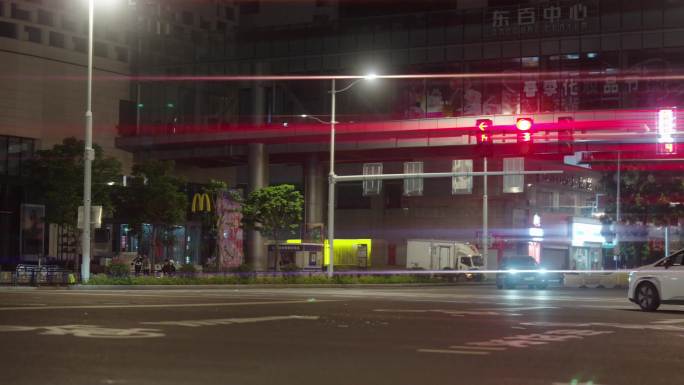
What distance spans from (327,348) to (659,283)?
39.7 feet

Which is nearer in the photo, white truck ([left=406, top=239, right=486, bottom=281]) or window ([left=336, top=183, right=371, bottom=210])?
white truck ([left=406, top=239, right=486, bottom=281])

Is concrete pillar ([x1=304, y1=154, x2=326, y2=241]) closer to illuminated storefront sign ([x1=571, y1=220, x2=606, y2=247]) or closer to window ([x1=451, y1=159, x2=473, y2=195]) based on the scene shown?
window ([x1=451, y1=159, x2=473, y2=195])

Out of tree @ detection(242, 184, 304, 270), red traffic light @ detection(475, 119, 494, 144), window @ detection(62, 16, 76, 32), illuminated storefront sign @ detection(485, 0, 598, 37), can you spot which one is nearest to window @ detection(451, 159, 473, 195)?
illuminated storefront sign @ detection(485, 0, 598, 37)

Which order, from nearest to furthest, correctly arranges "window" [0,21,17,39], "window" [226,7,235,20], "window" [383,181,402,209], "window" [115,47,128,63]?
"window" [0,21,17,39], "window" [115,47,128,63], "window" [383,181,402,209], "window" [226,7,235,20]

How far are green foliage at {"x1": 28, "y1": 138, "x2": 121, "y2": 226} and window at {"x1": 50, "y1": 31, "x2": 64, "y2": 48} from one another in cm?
2011

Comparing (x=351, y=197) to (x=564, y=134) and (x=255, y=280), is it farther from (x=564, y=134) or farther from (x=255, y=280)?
(x=564, y=134)

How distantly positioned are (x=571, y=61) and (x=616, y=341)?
5034 cm

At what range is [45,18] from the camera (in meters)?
63.7

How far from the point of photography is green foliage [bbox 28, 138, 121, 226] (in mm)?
44438

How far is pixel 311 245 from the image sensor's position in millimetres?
56312

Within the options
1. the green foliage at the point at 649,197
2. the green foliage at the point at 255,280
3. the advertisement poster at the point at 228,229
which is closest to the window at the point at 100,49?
the advertisement poster at the point at 228,229

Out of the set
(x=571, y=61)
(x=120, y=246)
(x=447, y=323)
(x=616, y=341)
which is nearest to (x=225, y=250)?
(x=120, y=246)

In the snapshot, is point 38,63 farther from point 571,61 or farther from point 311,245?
point 571,61

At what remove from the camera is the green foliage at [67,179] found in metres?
44.4
